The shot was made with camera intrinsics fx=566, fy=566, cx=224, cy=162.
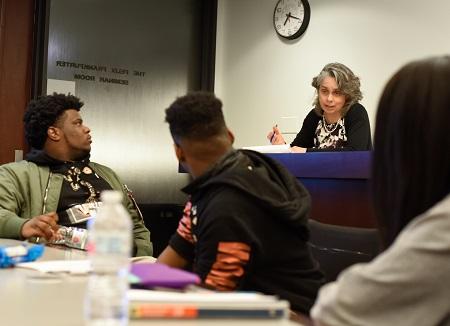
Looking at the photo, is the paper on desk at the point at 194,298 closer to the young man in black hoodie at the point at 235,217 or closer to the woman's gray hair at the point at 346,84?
the young man in black hoodie at the point at 235,217

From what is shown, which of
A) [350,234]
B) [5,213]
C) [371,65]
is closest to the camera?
[350,234]

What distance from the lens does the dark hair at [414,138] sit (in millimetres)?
898

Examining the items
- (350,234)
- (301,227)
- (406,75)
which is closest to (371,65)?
(350,234)

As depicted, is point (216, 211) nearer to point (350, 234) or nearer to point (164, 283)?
point (164, 283)

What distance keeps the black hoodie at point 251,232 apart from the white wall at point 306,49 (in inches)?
79.6

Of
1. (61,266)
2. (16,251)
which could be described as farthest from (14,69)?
(61,266)

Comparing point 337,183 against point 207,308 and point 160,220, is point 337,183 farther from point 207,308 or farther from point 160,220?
point 160,220

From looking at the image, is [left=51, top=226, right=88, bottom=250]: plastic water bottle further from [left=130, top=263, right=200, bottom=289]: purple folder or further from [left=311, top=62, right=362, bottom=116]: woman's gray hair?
[left=311, top=62, right=362, bottom=116]: woman's gray hair

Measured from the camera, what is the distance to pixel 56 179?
2531 millimetres

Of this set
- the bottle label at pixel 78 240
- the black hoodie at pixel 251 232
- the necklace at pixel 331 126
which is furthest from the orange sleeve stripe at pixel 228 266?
the necklace at pixel 331 126

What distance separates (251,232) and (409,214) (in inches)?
→ 18.1

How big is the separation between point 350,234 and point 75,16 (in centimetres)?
334

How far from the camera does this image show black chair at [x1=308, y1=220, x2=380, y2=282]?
5.52 feet

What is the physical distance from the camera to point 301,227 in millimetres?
1457
